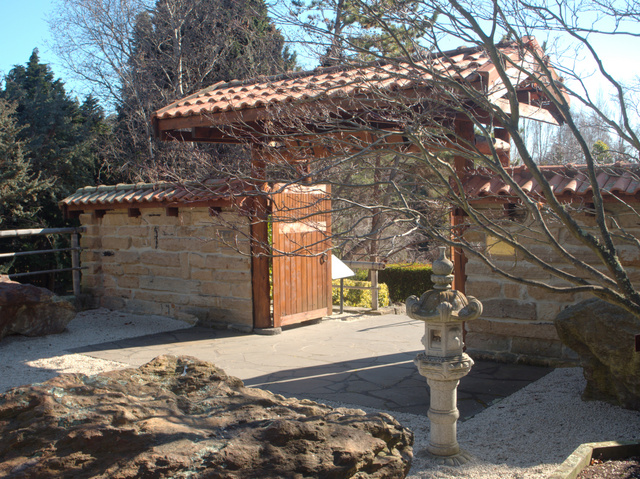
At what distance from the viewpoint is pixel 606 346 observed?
179 inches

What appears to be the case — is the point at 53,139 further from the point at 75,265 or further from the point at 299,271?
the point at 299,271

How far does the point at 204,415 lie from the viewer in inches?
109

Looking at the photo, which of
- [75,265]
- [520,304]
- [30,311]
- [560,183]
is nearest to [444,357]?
[520,304]

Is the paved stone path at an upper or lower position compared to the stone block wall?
lower

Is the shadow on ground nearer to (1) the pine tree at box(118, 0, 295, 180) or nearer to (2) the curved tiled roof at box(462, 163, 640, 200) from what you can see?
(2) the curved tiled roof at box(462, 163, 640, 200)

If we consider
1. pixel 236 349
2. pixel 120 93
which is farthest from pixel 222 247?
pixel 120 93

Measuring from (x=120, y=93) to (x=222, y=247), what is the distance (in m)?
11.9

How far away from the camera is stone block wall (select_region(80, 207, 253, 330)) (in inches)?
322

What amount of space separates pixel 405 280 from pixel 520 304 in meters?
7.61

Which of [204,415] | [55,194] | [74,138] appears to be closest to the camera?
[204,415]

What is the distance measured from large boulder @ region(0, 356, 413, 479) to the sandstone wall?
3684 millimetres

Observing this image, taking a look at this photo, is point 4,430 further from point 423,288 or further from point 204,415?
point 423,288

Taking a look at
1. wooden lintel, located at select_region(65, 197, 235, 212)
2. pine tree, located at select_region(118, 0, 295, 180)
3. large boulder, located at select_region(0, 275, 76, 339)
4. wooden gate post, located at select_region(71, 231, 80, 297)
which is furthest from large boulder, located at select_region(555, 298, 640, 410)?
pine tree, located at select_region(118, 0, 295, 180)

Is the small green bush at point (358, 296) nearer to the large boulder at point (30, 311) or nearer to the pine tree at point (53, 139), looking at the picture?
the large boulder at point (30, 311)
